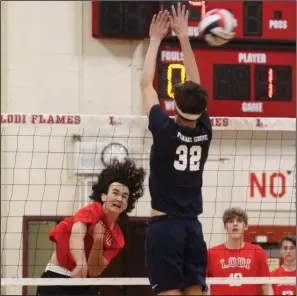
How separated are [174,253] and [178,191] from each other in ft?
1.14

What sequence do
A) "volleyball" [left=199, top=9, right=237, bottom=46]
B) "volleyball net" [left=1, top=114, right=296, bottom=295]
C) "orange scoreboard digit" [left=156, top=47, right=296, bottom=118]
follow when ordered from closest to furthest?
"volleyball" [left=199, top=9, right=237, bottom=46]
"orange scoreboard digit" [left=156, top=47, right=296, bottom=118]
"volleyball net" [left=1, top=114, right=296, bottom=295]

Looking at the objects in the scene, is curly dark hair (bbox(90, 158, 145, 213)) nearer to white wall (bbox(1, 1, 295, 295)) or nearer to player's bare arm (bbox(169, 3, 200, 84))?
player's bare arm (bbox(169, 3, 200, 84))

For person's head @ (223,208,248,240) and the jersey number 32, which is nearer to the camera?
the jersey number 32

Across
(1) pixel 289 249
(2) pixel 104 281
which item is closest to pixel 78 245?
(2) pixel 104 281

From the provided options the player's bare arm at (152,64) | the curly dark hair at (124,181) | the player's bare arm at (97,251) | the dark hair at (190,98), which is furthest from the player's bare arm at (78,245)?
the dark hair at (190,98)

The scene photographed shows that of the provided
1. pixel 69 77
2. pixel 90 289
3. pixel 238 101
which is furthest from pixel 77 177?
Result: pixel 90 289

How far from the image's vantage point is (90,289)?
7.36 m

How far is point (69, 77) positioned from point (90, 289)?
162 inches

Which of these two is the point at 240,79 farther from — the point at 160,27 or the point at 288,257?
the point at 160,27

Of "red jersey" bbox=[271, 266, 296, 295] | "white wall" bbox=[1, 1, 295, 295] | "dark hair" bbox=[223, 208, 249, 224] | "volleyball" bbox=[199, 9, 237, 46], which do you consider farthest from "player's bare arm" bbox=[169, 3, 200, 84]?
"white wall" bbox=[1, 1, 295, 295]

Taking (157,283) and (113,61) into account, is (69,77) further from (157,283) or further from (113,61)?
(157,283)

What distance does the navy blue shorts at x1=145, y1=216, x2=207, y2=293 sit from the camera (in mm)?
5137

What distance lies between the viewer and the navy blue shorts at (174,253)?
5.14m

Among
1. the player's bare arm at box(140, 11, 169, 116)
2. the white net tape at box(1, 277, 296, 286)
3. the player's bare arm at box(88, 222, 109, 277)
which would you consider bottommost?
the white net tape at box(1, 277, 296, 286)
